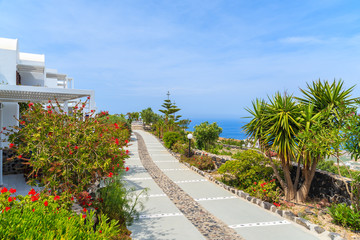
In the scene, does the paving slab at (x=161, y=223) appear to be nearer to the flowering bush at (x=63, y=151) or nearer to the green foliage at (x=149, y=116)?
the flowering bush at (x=63, y=151)

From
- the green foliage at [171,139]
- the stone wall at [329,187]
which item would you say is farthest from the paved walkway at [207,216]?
the green foliage at [171,139]

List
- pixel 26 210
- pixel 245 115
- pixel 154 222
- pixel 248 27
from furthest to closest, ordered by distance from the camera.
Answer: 1. pixel 248 27
2. pixel 245 115
3. pixel 154 222
4. pixel 26 210

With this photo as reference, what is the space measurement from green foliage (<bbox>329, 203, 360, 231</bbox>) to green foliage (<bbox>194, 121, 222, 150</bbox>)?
9.84 meters

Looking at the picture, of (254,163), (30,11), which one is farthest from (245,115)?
(30,11)

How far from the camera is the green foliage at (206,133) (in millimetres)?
15305

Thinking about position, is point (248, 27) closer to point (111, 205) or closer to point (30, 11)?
point (30, 11)

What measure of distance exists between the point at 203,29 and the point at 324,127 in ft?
28.1

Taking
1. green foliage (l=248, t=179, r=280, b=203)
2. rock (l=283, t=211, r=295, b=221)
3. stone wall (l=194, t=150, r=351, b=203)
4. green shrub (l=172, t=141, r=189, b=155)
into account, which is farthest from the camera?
green shrub (l=172, t=141, r=189, b=155)

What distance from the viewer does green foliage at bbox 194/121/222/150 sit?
50.2 ft

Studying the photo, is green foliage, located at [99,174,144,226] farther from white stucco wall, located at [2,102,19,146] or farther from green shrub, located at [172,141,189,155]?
green shrub, located at [172,141,189,155]

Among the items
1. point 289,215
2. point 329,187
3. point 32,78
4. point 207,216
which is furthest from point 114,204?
point 32,78

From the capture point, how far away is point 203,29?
40.7 feet

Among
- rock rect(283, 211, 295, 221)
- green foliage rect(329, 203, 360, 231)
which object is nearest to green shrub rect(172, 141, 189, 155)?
rock rect(283, 211, 295, 221)

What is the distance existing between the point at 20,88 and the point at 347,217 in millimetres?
8646
